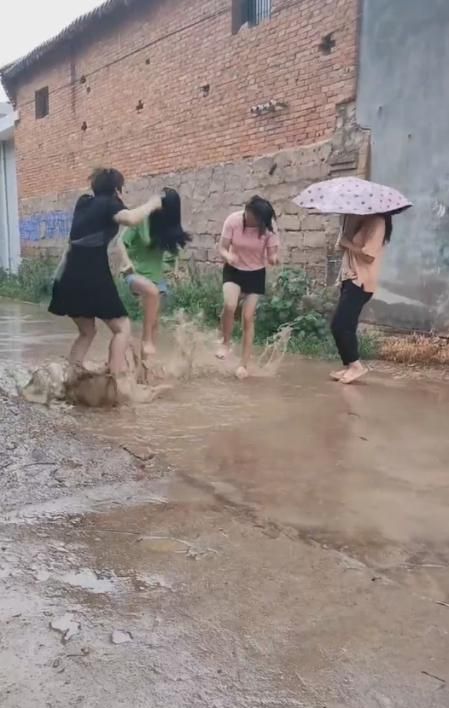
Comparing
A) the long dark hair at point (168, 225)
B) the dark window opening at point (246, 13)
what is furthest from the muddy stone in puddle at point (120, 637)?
the dark window opening at point (246, 13)

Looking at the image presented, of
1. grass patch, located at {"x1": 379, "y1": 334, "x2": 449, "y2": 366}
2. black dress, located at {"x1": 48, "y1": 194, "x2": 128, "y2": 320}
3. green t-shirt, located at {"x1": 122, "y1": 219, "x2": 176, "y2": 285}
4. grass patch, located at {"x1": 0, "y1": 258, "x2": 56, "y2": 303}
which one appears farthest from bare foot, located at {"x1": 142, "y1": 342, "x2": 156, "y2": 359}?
grass patch, located at {"x1": 0, "y1": 258, "x2": 56, "y2": 303}

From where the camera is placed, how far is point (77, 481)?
10.8 feet

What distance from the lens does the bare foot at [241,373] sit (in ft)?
19.2

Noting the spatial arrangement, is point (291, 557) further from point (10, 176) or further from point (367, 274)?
point (10, 176)

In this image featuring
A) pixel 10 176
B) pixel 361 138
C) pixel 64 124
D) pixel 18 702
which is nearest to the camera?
pixel 18 702

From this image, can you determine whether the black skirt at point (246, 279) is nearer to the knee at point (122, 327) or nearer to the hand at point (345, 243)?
the hand at point (345, 243)

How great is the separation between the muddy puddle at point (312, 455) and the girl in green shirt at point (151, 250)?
611 millimetres

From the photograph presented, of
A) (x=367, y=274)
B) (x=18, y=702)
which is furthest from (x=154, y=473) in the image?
(x=367, y=274)

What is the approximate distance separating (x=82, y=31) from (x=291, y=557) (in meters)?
13.5

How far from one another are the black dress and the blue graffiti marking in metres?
11.0

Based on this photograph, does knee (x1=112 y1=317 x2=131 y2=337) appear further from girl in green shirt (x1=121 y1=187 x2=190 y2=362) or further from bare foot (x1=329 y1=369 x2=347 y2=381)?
bare foot (x1=329 y1=369 x2=347 y2=381)

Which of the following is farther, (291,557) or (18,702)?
(291,557)

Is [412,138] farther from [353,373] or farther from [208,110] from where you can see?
[208,110]

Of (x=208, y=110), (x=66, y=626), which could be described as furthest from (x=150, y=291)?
(x=208, y=110)
